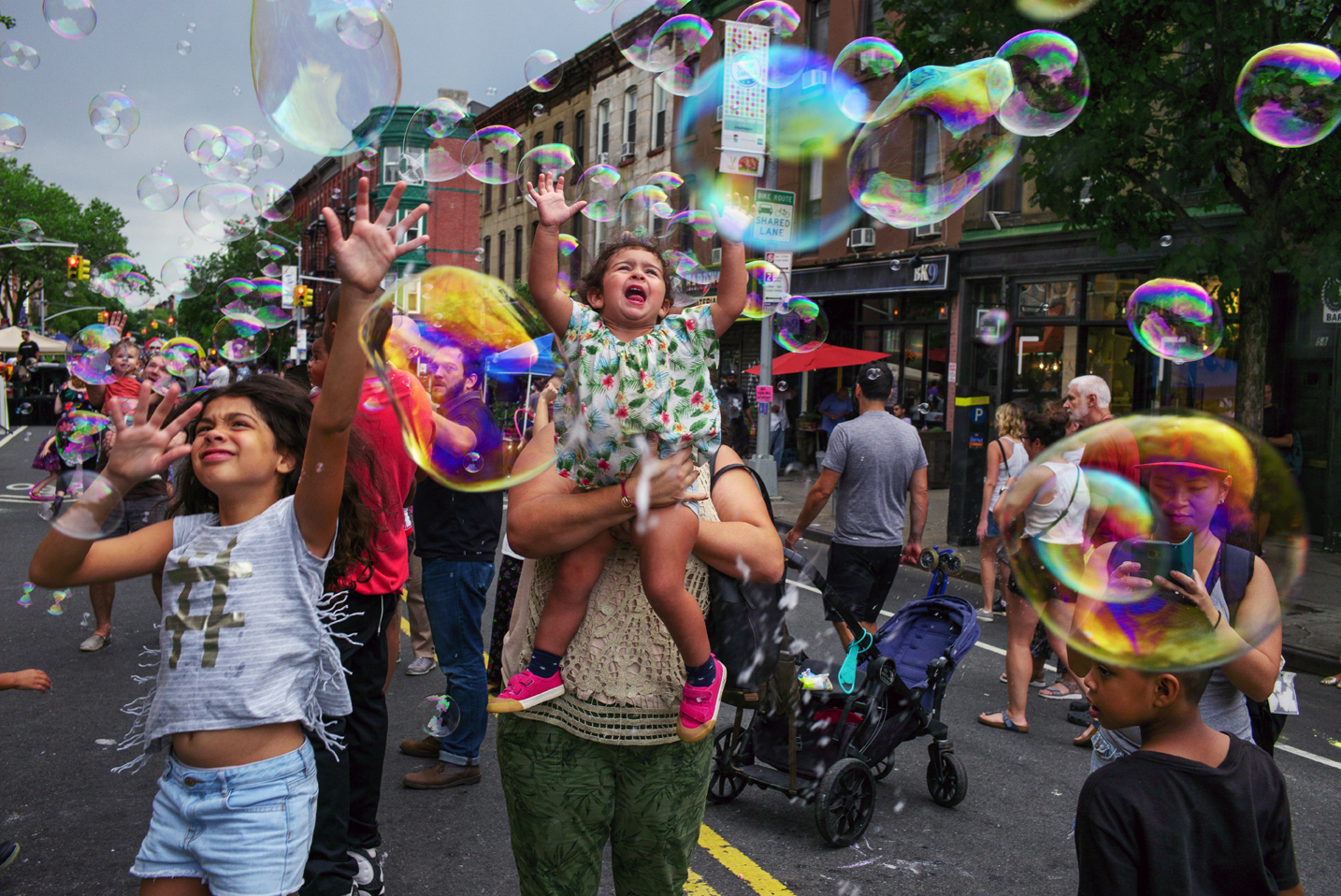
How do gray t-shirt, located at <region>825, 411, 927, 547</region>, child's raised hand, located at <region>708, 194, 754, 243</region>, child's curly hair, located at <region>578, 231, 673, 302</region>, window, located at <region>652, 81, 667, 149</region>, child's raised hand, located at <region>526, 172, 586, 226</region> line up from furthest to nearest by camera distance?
window, located at <region>652, 81, 667, 149</region>, gray t-shirt, located at <region>825, 411, 927, 547</region>, child's raised hand, located at <region>708, 194, 754, 243</region>, child's raised hand, located at <region>526, 172, 586, 226</region>, child's curly hair, located at <region>578, 231, 673, 302</region>

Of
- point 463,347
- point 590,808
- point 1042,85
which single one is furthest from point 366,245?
point 1042,85

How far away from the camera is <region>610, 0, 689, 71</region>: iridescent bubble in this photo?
5.42m

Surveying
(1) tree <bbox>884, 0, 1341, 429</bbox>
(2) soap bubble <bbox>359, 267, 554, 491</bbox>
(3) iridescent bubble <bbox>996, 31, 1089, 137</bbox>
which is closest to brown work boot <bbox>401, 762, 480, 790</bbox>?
(2) soap bubble <bbox>359, 267, 554, 491</bbox>

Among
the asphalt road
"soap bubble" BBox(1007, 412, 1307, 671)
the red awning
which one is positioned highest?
the red awning

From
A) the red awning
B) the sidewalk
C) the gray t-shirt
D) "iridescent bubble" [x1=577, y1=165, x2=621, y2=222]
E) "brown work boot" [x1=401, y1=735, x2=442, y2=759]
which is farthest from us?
the red awning

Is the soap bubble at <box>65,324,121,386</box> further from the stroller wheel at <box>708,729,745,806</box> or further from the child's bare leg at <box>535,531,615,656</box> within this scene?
the child's bare leg at <box>535,531,615,656</box>

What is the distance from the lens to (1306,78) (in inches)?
210

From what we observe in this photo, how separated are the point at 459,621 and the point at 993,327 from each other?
13142mm

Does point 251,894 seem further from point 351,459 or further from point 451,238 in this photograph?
point 451,238

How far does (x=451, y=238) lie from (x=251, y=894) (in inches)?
1249

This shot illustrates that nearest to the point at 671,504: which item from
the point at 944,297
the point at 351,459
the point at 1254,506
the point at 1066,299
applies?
the point at 351,459

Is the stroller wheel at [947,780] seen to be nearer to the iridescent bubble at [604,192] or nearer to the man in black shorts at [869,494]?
the man in black shorts at [869,494]

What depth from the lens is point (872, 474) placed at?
17.9ft

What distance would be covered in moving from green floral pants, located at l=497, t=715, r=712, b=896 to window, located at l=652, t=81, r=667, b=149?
20.7 m
